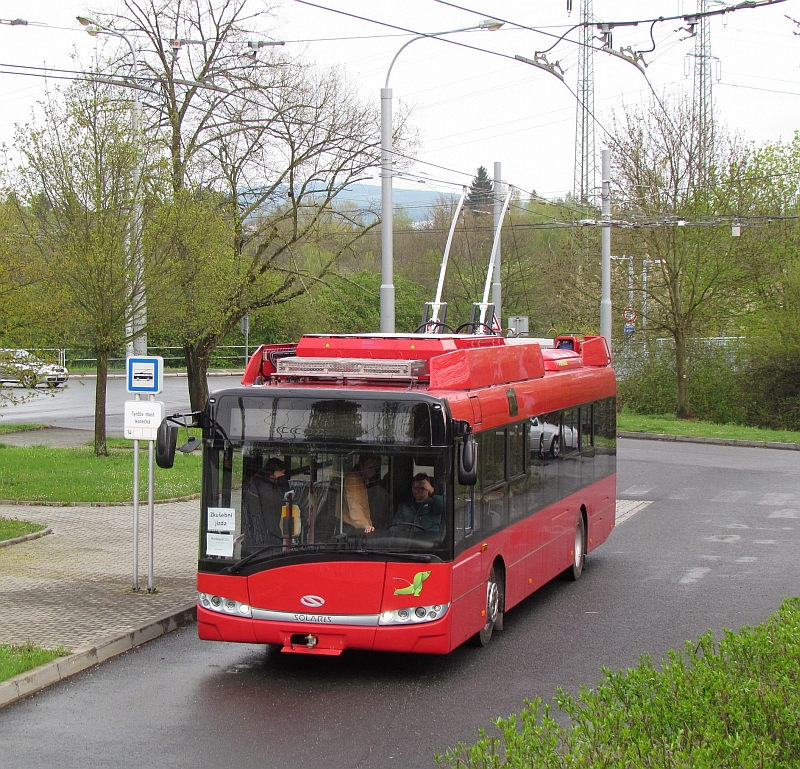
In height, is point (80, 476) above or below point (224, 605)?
below

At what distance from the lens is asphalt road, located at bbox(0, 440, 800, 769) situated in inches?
283

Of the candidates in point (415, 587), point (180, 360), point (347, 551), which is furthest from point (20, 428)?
point (180, 360)

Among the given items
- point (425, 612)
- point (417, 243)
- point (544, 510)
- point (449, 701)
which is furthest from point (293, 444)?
point (417, 243)

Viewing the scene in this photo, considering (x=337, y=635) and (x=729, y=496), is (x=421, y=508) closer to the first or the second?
(x=337, y=635)

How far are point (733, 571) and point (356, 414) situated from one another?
6.96m

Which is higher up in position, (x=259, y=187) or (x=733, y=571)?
(x=259, y=187)

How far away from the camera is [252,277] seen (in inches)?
1121

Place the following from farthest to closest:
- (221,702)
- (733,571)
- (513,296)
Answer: (513,296), (733,571), (221,702)

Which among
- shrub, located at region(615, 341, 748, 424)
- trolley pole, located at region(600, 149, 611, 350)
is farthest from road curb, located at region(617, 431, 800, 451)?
shrub, located at region(615, 341, 748, 424)

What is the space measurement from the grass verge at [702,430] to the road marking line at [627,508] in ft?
44.3

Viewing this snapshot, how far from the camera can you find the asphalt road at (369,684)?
718cm

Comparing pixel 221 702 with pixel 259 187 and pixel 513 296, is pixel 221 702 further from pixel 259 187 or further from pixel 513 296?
pixel 513 296

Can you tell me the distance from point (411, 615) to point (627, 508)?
11.6 m

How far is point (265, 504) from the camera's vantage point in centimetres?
875
